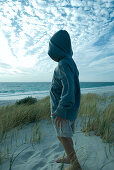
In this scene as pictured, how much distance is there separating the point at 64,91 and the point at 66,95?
68 millimetres

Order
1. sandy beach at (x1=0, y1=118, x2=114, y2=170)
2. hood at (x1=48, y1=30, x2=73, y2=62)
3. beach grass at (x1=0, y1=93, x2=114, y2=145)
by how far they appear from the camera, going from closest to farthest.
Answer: hood at (x1=48, y1=30, x2=73, y2=62) → sandy beach at (x1=0, y1=118, x2=114, y2=170) → beach grass at (x1=0, y1=93, x2=114, y2=145)

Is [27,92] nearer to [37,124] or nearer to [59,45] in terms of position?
[37,124]

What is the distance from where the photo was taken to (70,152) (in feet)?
5.19

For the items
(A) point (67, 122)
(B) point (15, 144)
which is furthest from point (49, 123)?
(A) point (67, 122)

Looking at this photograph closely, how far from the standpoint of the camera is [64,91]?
138 cm

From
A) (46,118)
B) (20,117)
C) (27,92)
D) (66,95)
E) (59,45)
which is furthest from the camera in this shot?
(27,92)

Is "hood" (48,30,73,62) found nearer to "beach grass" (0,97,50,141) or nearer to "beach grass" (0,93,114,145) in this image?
"beach grass" (0,93,114,145)

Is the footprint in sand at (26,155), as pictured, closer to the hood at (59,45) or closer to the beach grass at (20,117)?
the beach grass at (20,117)

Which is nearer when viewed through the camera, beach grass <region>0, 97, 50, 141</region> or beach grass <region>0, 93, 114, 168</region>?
beach grass <region>0, 93, 114, 168</region>

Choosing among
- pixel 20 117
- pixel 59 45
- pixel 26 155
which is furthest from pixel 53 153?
pixel 59 45

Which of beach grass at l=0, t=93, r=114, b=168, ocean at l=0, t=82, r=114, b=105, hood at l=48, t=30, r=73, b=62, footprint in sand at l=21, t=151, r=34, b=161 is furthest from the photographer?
ocean at l=0, t=82, r=114, b=105

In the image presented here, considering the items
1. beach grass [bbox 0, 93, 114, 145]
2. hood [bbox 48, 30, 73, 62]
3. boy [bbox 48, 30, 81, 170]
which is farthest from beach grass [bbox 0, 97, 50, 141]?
hood [bbox 48, 30, 73, 62]

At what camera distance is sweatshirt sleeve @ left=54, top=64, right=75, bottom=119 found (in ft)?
4.36

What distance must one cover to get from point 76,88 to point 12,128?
7.75 feet
